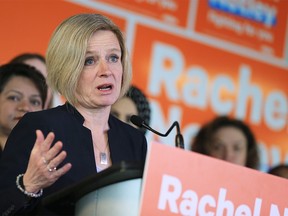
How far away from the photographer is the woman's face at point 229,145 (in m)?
4.20

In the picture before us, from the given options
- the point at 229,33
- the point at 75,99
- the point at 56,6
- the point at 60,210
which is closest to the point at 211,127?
the point at 229,33

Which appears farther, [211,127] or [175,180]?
[211,127]

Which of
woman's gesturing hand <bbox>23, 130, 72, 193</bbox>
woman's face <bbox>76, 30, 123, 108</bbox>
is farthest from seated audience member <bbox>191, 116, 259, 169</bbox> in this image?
woman's gesturing hand <bbox>23, 130, 72, 193</bbox>

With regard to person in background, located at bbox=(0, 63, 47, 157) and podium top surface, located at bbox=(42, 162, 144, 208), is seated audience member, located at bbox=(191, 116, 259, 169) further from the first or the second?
podium top surface, located at bbox=(42, 162, 144, 208)

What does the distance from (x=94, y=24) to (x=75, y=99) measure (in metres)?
0.25

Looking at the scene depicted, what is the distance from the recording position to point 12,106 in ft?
10.2

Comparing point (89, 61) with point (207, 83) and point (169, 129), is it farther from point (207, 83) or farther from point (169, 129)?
point (207, 83)

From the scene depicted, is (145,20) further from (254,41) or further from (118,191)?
(118,191)

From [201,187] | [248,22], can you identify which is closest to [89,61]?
[201,187]

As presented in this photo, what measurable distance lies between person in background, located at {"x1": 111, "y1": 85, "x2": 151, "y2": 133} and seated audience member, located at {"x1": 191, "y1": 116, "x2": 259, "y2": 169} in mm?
828

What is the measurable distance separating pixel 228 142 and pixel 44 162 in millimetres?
2704

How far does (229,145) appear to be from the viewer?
13.9ft

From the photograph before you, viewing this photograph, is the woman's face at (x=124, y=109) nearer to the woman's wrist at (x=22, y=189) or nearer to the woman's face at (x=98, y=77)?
the woman's face at (x=98, y=77)

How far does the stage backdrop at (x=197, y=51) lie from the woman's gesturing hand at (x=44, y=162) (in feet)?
6.30
